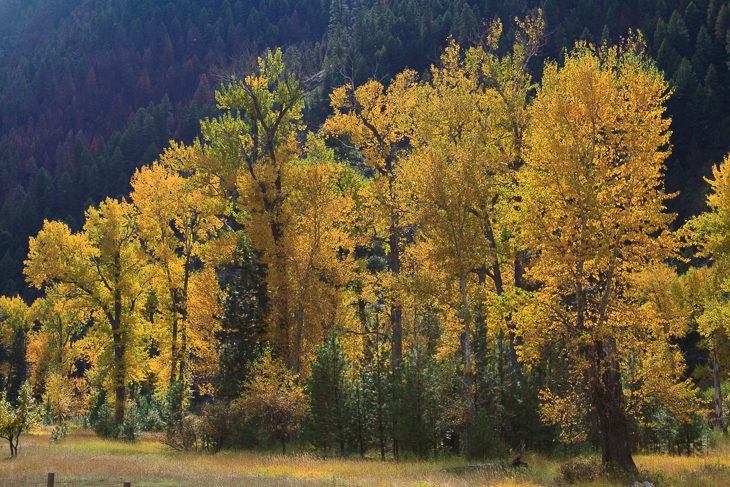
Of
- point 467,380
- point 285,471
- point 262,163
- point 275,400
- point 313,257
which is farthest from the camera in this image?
point 262,163

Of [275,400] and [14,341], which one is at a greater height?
[14,341]

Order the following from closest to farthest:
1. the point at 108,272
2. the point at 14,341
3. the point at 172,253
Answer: the point at 172,253, the point at 108,272, the point at 14,341

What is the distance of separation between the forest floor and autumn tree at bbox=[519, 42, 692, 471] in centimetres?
164

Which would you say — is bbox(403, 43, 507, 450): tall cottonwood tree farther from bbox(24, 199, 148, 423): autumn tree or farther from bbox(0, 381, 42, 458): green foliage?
bbox(24, 199, 148, 423): autumn tree

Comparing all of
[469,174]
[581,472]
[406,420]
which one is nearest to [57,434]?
[406,420]

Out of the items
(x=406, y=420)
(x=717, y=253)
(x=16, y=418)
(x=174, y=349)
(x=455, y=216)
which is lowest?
(x=406, y=420)

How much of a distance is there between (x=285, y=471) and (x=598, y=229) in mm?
10376

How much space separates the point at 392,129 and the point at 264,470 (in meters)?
15.0

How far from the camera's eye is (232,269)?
27.8m

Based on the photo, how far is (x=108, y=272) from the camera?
1222 inches

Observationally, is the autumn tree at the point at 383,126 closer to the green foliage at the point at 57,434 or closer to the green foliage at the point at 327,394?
the green foliage at the point at 327,394

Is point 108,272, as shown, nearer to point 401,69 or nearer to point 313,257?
point 313,257

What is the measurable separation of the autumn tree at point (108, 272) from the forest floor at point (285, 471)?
1063 cm

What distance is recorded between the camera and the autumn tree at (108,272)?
3017 centimetres
